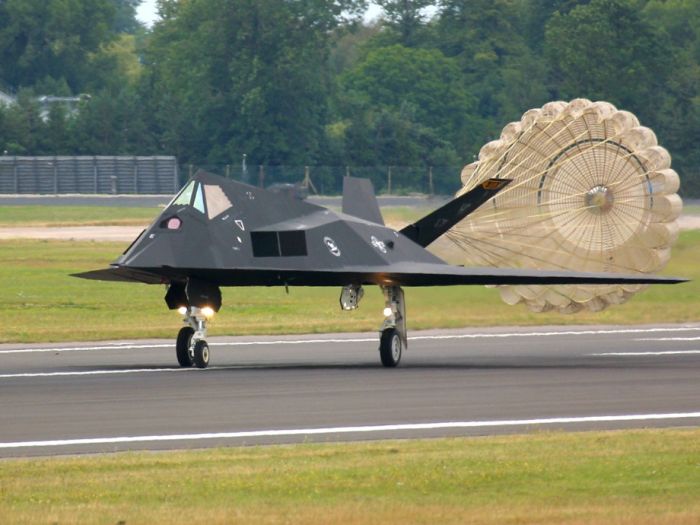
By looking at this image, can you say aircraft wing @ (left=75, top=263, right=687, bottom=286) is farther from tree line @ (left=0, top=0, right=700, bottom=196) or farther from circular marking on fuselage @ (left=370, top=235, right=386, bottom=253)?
tree line @ (left=0, top=0, right=700, bottom=196)

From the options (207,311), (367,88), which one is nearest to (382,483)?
(207,311)

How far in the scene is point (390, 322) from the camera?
24.6 metres

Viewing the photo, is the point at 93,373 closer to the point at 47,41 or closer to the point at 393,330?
the point at 393,330

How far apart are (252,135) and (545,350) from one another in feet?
199

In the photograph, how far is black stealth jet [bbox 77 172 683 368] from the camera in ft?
76.3

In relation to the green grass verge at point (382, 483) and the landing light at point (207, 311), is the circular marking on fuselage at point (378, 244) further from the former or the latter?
the green grass verge at point (382, 483)

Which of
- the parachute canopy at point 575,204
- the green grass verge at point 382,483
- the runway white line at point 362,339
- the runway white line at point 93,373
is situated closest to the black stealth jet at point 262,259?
the runway white line at point 93,373

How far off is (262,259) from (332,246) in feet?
3.77

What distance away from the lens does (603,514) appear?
1170 cm

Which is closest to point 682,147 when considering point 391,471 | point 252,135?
point 252,135

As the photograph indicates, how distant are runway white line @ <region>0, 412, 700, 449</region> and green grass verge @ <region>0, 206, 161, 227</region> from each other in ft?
179

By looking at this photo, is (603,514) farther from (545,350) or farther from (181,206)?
(545,350)

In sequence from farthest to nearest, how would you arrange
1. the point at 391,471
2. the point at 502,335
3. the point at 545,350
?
the point at 502,335 < the point at 545,350 < the point at 391,471

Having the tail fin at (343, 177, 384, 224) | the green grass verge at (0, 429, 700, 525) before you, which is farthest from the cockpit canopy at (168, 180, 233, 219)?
the green grass verge at (0, 429, 700, 525)
